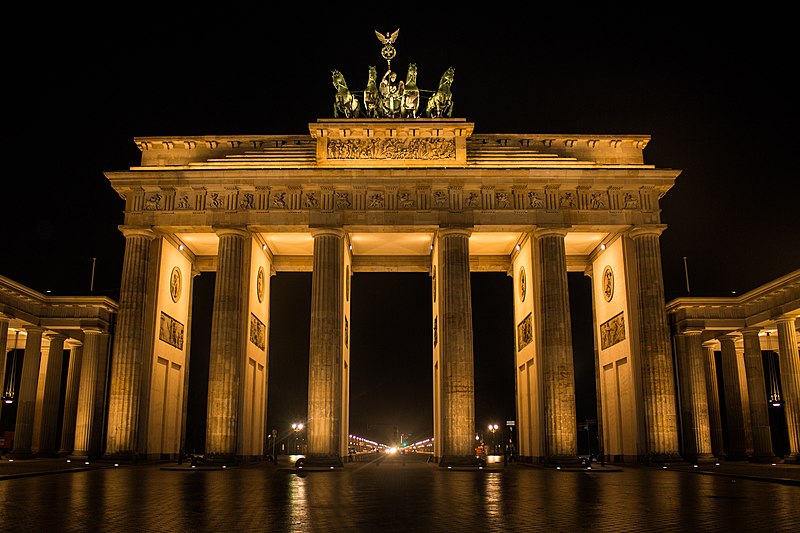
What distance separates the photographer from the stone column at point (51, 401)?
44406mm

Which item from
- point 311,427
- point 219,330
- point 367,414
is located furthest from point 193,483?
point 367,414

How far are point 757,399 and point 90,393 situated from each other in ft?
132

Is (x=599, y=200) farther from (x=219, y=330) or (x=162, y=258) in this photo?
(x=162, y=258)

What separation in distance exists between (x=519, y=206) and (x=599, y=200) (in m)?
4.22

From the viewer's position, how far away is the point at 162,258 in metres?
37.2

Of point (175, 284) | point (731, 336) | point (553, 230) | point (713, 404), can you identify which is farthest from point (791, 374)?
point (175, 284)

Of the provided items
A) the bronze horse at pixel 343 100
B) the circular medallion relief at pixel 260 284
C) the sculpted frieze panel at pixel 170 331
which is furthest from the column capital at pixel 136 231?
the bronze horse at pixel 343 100

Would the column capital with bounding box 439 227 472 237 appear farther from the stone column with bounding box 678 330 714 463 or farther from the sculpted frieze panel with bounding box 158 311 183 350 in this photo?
the sculpted frieze panel with bounding box 158 311 183 350

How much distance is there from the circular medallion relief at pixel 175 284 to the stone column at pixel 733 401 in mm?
33904

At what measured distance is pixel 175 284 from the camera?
3959cm

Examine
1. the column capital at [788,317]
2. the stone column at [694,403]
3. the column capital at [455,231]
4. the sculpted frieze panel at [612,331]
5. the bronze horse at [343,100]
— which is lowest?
the stone column at [694,403]

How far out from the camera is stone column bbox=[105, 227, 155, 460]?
1313 inches

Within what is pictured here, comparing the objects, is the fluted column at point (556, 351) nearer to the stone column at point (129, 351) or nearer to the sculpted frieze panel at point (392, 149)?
the sculpted frieze panel at point (392, 149)

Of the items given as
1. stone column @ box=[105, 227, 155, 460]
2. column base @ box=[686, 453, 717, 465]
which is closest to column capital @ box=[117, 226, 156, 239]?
stone column @ box=[105, 227, 155, 460]
